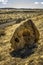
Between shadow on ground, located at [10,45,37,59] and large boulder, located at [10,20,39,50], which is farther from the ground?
large boulder, located at [10,20,39,50]

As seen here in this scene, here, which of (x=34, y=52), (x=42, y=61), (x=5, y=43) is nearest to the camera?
(x=42, y=61)

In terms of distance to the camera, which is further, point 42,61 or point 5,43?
point 5,43

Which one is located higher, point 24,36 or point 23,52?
point 24,36

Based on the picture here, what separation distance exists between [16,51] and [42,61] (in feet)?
2.42

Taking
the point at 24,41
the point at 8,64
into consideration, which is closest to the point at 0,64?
the point at 8,64

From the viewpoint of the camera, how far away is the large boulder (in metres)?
3.94

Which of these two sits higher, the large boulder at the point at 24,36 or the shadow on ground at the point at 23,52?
the large boulder at the point at 24,36

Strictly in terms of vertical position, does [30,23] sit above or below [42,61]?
above

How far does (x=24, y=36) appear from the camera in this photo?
4020 millimetres

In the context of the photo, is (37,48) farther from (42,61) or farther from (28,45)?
Answer: (42,61)

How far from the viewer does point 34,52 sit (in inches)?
156

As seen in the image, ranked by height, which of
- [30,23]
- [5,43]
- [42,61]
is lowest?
[5,43]

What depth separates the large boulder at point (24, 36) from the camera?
155 inches

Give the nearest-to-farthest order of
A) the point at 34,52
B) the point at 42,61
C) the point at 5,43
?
the point at 42,61
the point at 34,52
the point at 5,43
